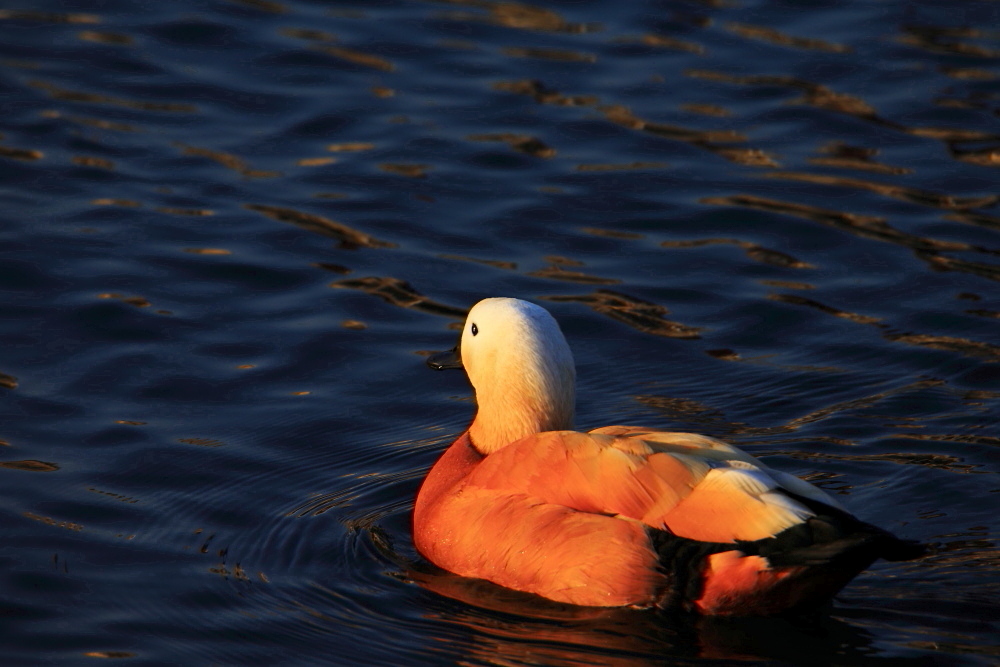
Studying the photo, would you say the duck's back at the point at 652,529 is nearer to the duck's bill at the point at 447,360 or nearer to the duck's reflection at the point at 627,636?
the duck's reflection at the point at 627,636

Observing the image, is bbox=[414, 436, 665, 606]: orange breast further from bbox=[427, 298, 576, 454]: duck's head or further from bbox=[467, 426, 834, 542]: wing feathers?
bbox=[427, 298, 576, 454]: duck's head

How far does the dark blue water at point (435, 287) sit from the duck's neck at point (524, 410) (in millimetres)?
615

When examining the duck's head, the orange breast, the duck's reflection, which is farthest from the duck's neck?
the duck's reflection

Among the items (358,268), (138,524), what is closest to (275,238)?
(358,268)

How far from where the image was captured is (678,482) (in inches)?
218

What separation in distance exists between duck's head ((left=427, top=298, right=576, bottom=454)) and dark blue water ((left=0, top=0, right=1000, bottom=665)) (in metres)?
0.69

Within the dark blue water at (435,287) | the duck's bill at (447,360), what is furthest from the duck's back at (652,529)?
the duck's bill at (447,360)

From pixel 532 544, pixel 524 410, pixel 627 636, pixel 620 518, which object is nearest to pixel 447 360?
pixel 524 410

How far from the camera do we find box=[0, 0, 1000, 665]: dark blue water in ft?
19.0

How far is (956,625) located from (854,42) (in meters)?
7.62

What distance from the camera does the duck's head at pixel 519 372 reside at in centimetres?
632

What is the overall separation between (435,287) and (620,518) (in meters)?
3.62

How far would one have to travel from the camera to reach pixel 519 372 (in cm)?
634

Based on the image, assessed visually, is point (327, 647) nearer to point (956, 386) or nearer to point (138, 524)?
point (138, 524)
